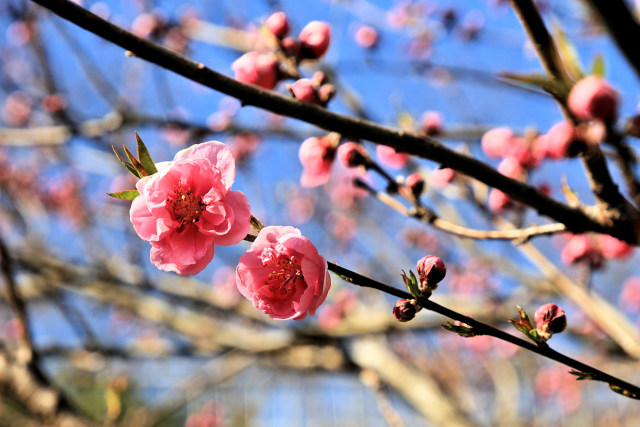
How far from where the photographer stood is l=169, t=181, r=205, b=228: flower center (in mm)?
860

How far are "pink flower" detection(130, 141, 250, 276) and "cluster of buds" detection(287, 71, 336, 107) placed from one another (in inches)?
8.3

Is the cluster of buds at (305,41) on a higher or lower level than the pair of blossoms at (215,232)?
higher

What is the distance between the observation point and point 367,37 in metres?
3.92

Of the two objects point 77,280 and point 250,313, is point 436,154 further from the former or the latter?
point 77,280

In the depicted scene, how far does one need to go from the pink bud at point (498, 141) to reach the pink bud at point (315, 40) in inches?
26.0

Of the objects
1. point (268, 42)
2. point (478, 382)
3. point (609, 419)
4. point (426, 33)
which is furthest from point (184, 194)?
point (609, 419)

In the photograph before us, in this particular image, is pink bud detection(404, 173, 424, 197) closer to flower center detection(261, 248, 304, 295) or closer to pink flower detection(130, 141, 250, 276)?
flower center detection(261, 248, 304, 295)

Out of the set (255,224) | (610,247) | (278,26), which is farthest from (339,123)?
(610,247)

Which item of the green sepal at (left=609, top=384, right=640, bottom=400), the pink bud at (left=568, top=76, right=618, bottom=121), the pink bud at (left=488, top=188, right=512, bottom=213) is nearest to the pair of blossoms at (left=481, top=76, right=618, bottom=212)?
the pink bud at (left=568, top=76, right=618, bottom=121)

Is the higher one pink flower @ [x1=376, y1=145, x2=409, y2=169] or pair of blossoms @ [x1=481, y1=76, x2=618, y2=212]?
pair of blossoms @ [x1=481, y1=76, x2=618, y2=212]

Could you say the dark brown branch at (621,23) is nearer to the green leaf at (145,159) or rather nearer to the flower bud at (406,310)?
the flower bud at (406,310)

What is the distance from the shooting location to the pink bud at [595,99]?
2.08 ft

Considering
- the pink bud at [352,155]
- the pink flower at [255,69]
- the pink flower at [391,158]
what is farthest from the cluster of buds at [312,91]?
the pink flower at [391,158]

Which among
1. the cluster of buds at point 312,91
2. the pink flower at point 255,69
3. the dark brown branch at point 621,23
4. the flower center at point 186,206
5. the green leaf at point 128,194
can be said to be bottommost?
the green leaf at point 128,194
